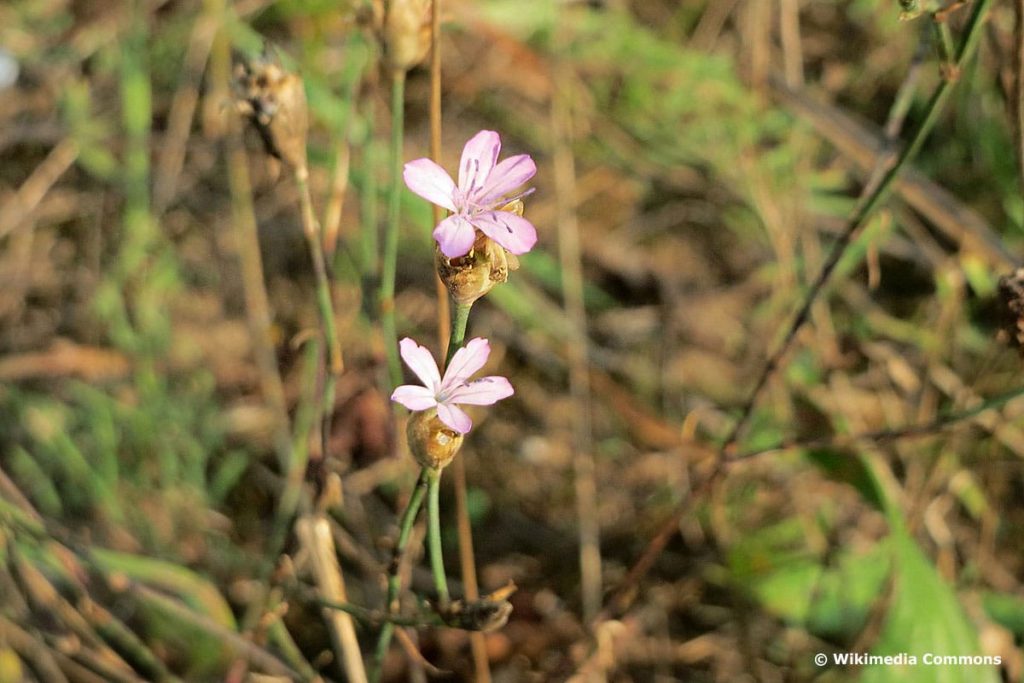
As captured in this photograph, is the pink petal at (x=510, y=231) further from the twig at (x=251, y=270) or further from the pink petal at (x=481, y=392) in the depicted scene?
the twig at (x=251, y=270)

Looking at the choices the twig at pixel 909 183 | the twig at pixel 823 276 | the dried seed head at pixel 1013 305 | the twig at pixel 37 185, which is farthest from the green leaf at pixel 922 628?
the twig at pixel 37 185

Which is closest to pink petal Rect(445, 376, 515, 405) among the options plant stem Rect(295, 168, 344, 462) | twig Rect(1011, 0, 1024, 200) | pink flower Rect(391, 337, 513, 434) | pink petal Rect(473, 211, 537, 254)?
pink flower Rect(391, 337, 513, 434)

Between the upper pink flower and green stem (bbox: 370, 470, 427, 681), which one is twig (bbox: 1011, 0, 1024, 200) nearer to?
the upper pink flower

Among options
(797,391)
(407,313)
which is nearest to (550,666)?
(797,391)

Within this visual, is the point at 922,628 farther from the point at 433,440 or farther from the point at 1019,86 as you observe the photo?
the point at 433,440

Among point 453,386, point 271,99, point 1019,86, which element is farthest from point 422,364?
point 1019,86

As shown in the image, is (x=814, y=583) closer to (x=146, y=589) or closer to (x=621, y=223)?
(x=621, y=223)
